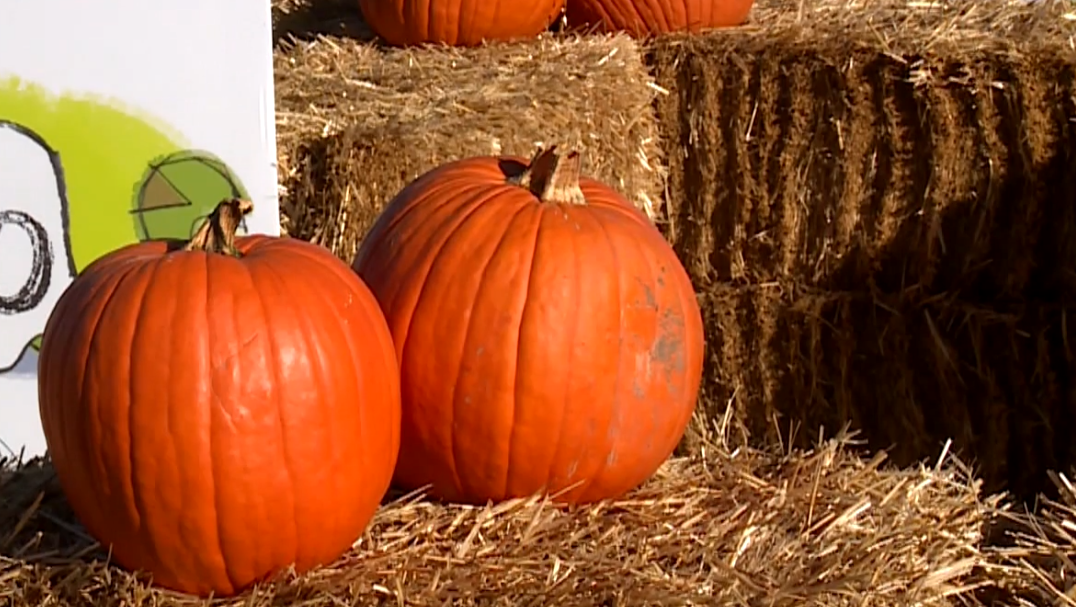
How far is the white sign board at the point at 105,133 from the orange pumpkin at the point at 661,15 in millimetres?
1996

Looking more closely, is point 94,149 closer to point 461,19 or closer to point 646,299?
point 646,299

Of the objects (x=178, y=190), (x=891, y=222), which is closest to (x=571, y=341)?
(x=178, y=190)

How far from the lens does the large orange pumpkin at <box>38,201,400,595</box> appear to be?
1.73m

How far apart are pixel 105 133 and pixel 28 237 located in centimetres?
30

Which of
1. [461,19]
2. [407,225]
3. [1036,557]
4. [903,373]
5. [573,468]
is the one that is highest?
[461,19]

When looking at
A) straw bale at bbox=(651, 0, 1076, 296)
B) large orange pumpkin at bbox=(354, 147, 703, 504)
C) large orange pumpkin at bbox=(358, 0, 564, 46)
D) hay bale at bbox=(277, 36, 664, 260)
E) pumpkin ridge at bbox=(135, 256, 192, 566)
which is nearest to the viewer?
pumpkin ridge at bbox=(135, 256, 192, 566)

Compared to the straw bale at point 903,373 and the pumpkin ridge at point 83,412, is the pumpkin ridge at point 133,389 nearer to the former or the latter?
the pumpkin ridge at point 83,412

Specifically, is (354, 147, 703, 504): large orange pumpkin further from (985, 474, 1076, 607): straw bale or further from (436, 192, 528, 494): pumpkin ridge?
(985, 474, 1076, 607): straw bale

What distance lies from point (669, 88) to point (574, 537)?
102 inches

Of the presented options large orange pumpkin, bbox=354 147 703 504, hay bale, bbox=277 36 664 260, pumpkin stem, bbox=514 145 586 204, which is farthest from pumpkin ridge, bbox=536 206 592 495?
hay bale, bbox=277 36 664 260

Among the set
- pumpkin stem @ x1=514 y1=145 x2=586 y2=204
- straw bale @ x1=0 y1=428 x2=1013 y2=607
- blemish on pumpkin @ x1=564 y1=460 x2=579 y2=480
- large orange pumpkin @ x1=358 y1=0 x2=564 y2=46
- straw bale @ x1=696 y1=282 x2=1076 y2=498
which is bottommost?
straw bale @ x1=696 y1=282 x2=1076 y2=498

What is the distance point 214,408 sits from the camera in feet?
5.69

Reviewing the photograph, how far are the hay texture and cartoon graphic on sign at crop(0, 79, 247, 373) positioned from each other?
5.70ft

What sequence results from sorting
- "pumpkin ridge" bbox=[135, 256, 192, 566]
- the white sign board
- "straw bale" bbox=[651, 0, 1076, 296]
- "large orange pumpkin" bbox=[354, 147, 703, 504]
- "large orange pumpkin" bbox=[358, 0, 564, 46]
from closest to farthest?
"pumpkin ridge" bbox=[135, 256, 192, 566], "large orange pumpkin" bbox=[354, 147, 703, 504], the white sign board, "straw bale" bbox=[651, 0, 1076, 296], "large orange pumpkin" bbox=[358, 0, 564, 46]
